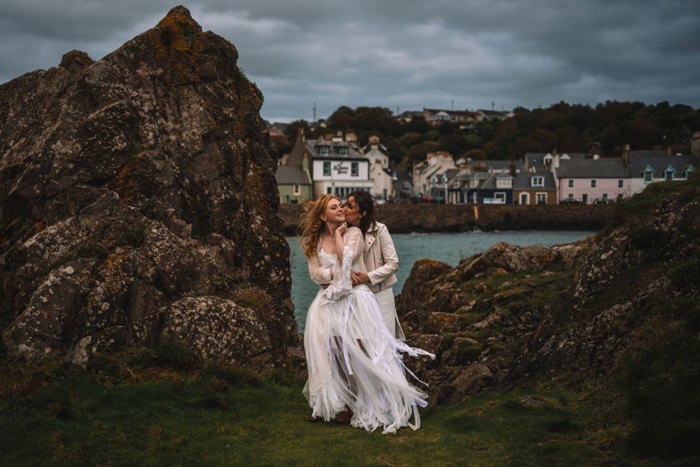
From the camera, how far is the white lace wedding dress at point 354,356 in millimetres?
7938

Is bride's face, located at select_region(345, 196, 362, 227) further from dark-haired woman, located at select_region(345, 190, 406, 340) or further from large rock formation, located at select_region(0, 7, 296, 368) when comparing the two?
large rock formation, located at select_region(0, 7, 296, 368)

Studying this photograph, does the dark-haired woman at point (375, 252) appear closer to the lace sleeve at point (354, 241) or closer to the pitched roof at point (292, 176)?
the lace sleeve at point (354, 241)

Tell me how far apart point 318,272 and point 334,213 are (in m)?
0.86

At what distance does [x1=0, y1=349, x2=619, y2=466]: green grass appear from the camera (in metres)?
6.38

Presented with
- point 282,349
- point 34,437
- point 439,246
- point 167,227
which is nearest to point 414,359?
point 282,349

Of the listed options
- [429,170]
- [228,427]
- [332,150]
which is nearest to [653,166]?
[429,170]

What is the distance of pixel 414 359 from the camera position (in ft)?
43.4

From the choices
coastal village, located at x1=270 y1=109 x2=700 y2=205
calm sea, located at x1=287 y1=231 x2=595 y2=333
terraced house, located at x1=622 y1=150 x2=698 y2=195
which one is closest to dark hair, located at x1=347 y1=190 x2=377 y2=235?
calm sea, located at x1=287 y1=231 x2=595 y2=333

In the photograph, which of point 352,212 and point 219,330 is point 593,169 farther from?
point 352,212

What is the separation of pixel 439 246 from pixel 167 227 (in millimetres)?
55571

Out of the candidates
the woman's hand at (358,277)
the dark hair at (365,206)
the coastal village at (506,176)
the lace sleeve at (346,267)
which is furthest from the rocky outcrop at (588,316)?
the coastal village at (506,176)

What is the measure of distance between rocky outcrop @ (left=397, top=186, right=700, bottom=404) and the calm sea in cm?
1333

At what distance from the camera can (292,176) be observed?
313ft

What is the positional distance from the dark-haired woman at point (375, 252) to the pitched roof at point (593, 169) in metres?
99.4
